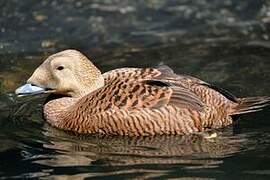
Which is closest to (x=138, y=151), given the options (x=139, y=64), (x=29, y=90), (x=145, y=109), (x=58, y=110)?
(x=145, y=109)

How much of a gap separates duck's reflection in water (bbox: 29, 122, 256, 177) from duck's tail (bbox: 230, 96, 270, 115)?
0.93 feet

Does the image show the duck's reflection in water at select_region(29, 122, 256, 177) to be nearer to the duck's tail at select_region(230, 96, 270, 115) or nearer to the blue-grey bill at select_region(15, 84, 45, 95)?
the duck's tail at select_region(230, 96, 270, 115)

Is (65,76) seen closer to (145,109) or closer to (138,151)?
(145,109)

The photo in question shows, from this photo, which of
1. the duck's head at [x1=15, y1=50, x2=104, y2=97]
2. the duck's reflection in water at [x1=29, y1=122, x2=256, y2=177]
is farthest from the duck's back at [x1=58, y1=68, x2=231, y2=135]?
the duck's head at [x1=15, y1=50, x2=104, y2=97]

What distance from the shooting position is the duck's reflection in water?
30.1 ft

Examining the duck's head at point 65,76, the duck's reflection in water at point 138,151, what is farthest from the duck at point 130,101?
the duck's reflection in water at point 138,151

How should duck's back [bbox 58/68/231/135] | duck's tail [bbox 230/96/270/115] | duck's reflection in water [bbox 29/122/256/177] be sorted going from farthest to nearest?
duck's tail [bbox 230/96/270/115]
duck's back [bbox 58/68/231/135]
duck's reflection in water [bbox 29/122/256/177]

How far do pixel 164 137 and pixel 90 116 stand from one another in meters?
0.92

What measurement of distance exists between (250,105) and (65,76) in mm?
2316

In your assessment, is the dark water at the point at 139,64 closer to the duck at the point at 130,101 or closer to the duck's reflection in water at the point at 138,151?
the duck's reflection in water at the point at 138,151

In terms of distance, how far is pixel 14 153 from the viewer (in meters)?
9.77

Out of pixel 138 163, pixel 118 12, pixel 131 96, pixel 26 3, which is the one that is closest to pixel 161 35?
pixel 118 12

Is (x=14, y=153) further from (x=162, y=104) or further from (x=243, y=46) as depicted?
(x=243, y=46)

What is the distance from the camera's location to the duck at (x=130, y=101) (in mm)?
10250
